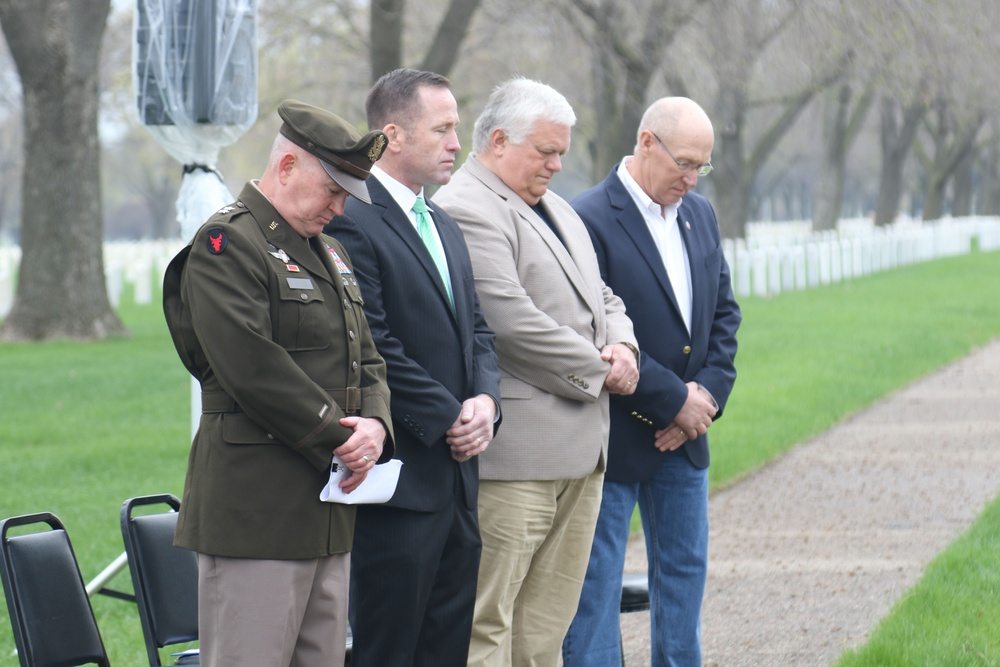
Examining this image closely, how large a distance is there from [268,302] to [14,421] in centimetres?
901

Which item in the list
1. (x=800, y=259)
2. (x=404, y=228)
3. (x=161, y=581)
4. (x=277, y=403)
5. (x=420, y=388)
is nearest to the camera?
(x=277, y=403)

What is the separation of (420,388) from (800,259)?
23.8 m

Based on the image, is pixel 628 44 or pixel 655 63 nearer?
pixel 628 44

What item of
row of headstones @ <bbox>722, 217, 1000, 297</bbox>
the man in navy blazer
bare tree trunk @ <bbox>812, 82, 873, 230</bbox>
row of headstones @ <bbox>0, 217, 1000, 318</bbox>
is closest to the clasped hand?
the man in navy blazer

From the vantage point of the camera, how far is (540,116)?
4.20 m

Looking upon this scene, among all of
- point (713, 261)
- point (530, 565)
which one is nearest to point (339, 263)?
point (530, 565)

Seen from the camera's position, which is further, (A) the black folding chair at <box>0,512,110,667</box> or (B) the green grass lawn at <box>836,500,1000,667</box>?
(B) the green grass lawn at <box>836,500,1000,667</box>

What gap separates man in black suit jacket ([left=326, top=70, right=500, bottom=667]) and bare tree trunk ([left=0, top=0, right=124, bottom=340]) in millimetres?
15112

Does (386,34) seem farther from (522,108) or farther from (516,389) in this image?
(516,389)

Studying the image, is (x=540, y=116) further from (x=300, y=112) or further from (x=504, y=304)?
(x=300, y=112)

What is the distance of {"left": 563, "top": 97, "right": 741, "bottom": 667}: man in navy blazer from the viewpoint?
4613 millimetres

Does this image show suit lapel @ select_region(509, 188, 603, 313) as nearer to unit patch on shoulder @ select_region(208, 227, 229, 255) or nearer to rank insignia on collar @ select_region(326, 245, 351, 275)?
rank insignia on collar @ select_region(326, 245, 351, 275)

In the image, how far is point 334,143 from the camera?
3.37 m

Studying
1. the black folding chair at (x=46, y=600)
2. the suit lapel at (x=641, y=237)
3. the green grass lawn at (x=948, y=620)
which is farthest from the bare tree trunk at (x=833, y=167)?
the black folding chair at (x=46, y=600)
